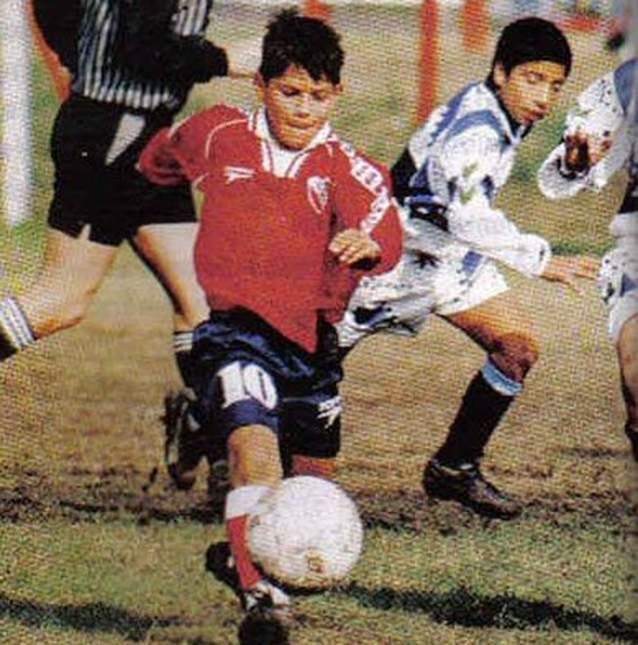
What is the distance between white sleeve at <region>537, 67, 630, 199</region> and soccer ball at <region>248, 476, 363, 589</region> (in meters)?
0.80

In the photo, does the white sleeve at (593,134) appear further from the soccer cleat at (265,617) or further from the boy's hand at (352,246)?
the soccer cleat at (265,617)

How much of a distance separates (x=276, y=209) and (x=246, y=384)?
0.33m

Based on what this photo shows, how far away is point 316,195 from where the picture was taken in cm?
391

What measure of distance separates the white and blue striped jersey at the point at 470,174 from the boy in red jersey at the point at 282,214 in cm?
11

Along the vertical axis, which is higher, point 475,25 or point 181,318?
point 475,25

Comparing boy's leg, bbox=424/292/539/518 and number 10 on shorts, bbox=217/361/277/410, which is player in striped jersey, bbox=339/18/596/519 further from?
number 10 on shorts, bbox=217/361/277/410

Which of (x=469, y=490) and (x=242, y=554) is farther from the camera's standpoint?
(x=469, y=490)

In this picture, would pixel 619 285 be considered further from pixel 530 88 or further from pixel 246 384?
pixel 246 384

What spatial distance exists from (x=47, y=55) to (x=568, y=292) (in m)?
1.05

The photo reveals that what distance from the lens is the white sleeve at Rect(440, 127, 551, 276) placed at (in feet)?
13.3

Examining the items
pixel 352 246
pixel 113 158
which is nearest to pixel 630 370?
pixel 352 246

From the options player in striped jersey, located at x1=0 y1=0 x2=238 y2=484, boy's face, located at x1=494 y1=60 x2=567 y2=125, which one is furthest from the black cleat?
boy's face, located at x1=494 y1=60 x2=567 y2=125

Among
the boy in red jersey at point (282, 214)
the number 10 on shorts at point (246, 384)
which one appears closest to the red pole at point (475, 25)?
the boy in red jersey at point (282, 214)

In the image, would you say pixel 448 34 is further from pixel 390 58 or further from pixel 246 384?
pixel 246 384
